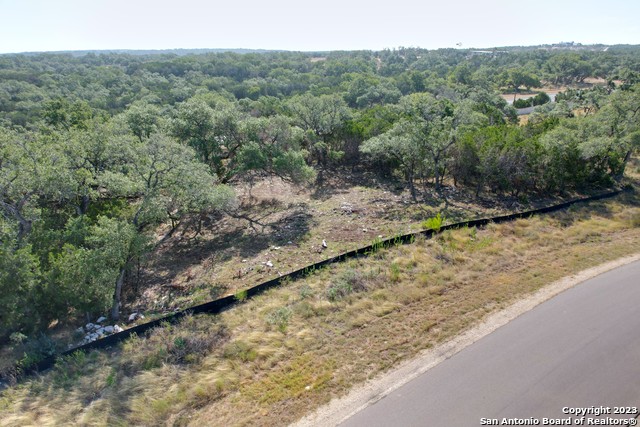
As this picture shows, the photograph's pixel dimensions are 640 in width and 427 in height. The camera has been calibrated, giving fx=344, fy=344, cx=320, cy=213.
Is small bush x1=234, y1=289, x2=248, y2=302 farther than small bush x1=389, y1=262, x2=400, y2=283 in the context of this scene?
No

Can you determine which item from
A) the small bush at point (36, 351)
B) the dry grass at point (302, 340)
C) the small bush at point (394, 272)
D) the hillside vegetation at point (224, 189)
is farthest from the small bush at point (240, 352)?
the small bush at point (394, 272)

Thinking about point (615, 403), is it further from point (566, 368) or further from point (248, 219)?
point (248, 219)

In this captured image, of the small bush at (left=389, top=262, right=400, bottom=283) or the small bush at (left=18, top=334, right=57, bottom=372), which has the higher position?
the small bush at (left=389, top=262, right=400, bottom=283)

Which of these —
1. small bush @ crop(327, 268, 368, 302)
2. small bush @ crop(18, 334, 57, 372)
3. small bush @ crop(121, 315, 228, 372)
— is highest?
small bush @ crop(327, 268, 368, 302)

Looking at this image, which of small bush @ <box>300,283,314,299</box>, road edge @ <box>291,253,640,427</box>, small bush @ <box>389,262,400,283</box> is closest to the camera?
road edge @ <box>291,253,640,427</box>

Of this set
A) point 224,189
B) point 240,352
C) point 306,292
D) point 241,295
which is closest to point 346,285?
point 306,292

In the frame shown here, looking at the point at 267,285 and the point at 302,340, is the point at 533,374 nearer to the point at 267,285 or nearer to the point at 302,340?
the point at 302,340

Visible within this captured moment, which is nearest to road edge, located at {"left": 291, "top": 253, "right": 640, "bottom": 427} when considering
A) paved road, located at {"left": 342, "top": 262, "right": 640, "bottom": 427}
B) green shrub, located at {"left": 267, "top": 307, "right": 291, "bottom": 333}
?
paved road, located at {"left": 342, "top": 262, "right": 640, "bottom": 427}

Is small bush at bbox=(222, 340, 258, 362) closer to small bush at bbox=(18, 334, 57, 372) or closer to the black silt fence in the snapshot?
the black silt fence
